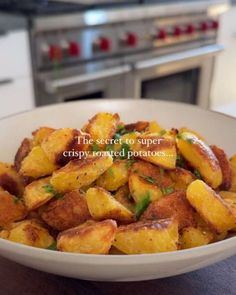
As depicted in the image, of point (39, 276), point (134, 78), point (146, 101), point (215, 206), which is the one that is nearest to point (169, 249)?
point (215, 206)

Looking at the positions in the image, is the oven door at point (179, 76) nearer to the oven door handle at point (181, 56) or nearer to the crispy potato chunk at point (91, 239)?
the oven door handle at point (181, 56)

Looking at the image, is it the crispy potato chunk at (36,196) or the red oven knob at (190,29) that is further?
the red oven knob at (190,29)

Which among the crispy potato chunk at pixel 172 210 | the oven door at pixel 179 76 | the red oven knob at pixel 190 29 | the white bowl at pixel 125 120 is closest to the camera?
the white bowl at pixel 125 120

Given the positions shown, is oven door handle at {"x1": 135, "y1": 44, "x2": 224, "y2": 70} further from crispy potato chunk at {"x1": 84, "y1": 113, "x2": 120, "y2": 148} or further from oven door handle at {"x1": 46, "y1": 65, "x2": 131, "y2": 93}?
crispy potato chunk at {"x1": 84, "y1": 113, "x2": 120, "y2": 148}

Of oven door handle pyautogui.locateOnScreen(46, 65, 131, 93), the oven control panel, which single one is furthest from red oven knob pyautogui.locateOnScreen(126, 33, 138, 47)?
oven door handle pyautogui.locateOnScreen(46, 65, 131, 93)

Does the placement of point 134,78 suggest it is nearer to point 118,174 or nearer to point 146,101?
point 146,101

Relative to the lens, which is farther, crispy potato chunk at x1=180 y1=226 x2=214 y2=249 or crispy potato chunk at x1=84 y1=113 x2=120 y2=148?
crispy potato chunk at x1=84 y1=113 x2=120 y2=148

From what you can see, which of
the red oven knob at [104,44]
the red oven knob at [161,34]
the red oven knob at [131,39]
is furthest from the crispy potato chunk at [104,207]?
the red oven knob at [161,34]

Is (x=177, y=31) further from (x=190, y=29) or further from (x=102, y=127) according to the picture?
(x=102, y=127)
